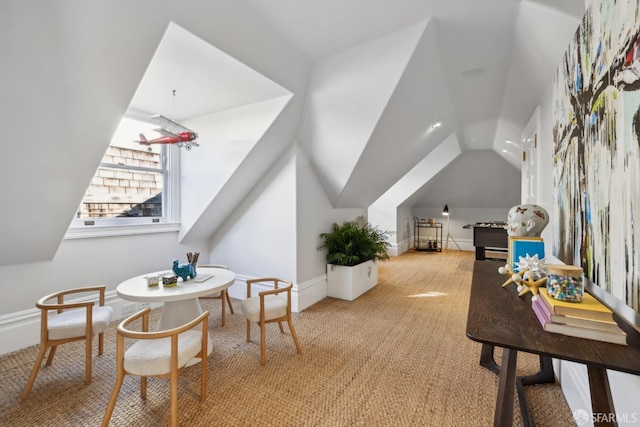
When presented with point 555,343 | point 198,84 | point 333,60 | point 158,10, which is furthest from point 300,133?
point 555,343

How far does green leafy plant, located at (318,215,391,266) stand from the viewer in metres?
4.04

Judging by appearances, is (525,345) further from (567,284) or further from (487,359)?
(487,359)

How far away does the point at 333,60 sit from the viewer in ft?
8.80

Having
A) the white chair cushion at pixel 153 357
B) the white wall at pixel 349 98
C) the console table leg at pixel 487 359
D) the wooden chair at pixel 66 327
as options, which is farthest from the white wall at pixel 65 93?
the console table leg at pixel 487 359

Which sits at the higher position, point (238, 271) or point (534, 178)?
point (534, 178)

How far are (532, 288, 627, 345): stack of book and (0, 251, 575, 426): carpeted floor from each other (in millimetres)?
1000

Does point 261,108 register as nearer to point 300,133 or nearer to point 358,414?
point 300,133

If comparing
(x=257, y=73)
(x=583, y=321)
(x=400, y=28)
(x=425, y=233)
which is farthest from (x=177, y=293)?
(x=425, y=233)

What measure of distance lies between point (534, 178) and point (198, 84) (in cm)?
371

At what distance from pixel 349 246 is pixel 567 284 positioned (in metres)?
2.92

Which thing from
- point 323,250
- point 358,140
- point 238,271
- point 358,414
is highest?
point 358,140

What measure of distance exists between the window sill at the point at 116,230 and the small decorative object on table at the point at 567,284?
3948 millimetres

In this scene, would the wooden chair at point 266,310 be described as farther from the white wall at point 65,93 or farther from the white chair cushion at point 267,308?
the white wall at point 65,93

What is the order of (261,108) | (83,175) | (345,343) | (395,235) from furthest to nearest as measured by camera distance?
(395,235) < (261,108) < (345,343) < (83,175)
